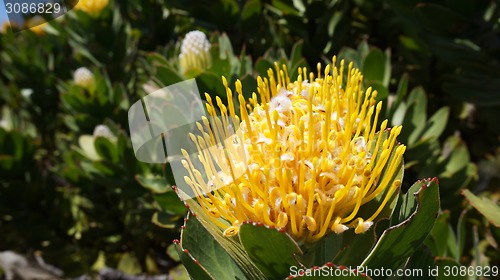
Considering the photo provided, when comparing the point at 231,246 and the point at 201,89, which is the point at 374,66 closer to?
the point at 201,89

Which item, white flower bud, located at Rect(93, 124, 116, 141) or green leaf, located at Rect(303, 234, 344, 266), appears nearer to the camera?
green leaf, located at Rect(303, 234, 344, 266)

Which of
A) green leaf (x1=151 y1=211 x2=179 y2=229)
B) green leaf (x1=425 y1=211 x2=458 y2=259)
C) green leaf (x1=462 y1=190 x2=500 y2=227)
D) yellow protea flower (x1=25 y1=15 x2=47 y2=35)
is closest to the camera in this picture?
green leaf (x1=462 y1=190 x2=500 y2=227)

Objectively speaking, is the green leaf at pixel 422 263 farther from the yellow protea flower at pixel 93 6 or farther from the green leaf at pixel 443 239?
the yellow protea flower at pixel 93 6

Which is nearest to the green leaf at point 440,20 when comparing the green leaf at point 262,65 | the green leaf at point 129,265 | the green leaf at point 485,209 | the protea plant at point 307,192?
the green leaf at point 262,65

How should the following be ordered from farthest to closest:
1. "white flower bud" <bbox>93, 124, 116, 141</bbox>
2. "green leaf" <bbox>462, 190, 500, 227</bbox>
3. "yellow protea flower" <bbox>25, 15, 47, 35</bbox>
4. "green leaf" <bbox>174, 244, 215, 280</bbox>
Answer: "yellow protea flower" <bbox>25, 15, 47, 35</bbox>, "white flower bud" <bbox>93, 124, 116, 141</bbox>, "green leaf" <bbox>462, 190, 500, 227</bbox>, "green leaf" <bbox>174, 244, 215, 280</bbox>

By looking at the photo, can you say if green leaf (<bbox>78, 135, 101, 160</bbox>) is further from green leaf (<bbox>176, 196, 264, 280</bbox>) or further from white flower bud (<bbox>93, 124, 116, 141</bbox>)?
green leaf (<bbox>176, 196, 264, 280</bbox>)

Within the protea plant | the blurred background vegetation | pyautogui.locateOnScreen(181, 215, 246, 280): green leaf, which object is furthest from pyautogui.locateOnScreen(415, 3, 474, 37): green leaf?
pyautogui.locateOnScreen(181, 215, 246, 280): green leaf

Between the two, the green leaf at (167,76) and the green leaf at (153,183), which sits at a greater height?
the green leaf at (167,76)

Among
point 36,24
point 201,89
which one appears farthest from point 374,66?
point 36,24
